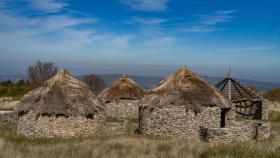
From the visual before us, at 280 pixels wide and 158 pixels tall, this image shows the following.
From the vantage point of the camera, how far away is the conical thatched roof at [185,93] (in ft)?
79.0

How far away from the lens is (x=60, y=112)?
22.4m

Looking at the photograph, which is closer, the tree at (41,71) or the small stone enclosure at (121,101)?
the small stone enclosure at (121,101)

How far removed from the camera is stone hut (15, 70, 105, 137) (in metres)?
22.5

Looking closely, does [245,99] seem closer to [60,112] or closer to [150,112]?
[150,112]

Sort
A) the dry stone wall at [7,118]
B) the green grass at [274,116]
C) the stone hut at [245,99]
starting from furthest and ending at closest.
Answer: the stone hut at [245,99] < the green grass at [274,116] < the dry stone wall at [7,118]

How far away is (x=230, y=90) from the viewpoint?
34500mm

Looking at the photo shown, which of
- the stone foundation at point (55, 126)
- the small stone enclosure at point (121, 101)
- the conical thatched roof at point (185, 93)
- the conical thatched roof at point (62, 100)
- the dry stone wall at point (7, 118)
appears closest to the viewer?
the stone foundation at point (55, 126)

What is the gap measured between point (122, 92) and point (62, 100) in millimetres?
12981

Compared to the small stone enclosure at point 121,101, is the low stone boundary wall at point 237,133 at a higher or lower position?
lower

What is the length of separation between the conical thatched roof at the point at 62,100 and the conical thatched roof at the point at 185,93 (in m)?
3.16

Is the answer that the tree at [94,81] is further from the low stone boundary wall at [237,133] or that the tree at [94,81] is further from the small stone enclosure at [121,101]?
the low stone boundary wall at [237,133]

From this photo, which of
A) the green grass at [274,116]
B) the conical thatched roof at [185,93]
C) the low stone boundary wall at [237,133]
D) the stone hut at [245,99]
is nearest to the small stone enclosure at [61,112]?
the conical thatched roof at [185,93]

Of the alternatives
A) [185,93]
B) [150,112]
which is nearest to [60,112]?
[150,112]

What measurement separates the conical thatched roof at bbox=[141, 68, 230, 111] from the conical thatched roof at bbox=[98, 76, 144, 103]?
9.75 metres
